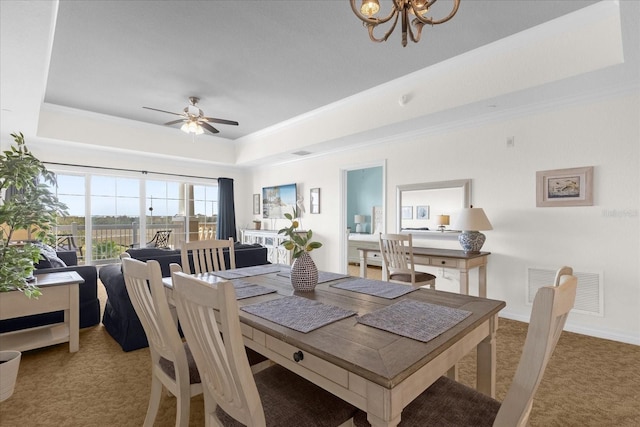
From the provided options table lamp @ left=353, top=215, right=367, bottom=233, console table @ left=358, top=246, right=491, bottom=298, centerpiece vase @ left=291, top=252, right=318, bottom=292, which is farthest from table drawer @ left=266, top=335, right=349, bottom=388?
table lamp @ left=353, top=215, right=367, bottom=233

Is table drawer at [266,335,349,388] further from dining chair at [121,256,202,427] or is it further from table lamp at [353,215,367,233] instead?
table lamp at [353,215,367,233]

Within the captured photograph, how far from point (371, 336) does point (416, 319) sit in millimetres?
261

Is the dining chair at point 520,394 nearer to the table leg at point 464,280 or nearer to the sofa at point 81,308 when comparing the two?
the table leg at point 464,280

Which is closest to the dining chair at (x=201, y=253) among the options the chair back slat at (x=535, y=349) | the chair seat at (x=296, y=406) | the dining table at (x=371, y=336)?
the dining table at (x=371, y=336)

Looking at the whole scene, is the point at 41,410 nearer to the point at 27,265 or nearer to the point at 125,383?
the point at 125,383

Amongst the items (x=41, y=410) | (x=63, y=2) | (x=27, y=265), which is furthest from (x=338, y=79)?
(x=41, y=410)

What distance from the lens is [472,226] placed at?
3314mm

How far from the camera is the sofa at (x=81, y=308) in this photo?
107 inches

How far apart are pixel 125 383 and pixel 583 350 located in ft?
11.9

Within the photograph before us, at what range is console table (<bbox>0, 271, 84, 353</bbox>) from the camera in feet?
7.92

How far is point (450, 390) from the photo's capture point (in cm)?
127

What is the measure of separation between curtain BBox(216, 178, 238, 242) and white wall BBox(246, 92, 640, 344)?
13.7ft

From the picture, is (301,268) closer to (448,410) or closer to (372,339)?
(372,339)

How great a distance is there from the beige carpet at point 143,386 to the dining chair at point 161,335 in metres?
0.47
